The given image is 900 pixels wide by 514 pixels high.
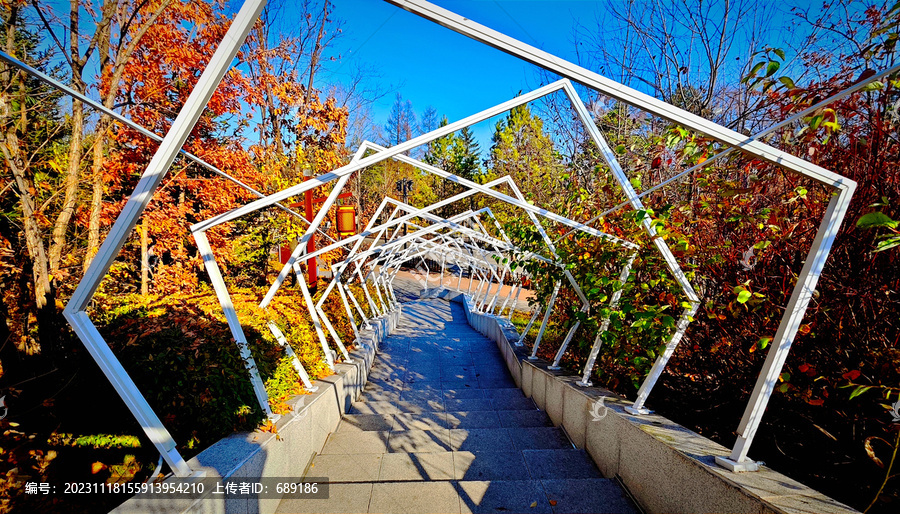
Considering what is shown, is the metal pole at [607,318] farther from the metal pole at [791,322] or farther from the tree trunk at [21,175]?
the tree trunk at [21,175]

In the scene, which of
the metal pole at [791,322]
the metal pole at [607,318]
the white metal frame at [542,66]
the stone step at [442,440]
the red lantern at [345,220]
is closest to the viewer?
the white metal frame at [542,66]

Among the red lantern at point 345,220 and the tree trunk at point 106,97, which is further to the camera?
the red lantern at point 345,220

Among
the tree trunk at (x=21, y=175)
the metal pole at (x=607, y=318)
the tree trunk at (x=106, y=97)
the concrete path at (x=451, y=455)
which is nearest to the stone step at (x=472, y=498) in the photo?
the concrete path at (x=451, y=455)

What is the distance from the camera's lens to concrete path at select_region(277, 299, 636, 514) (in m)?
2.75

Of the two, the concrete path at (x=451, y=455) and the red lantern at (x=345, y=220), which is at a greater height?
the red lantern at (x=345, y=220)

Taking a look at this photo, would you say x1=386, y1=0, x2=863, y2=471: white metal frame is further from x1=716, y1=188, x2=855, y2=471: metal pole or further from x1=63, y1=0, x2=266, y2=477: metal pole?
x1=63, y1=0, x2=266, y2=477: metal pole

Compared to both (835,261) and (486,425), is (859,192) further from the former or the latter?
(486,425)

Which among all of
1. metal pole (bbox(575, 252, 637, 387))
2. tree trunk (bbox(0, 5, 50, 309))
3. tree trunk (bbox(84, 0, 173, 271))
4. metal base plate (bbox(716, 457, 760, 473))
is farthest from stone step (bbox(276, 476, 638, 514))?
tree trunk (bbox(84, 0, 173, 271))

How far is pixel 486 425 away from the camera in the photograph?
4.68m

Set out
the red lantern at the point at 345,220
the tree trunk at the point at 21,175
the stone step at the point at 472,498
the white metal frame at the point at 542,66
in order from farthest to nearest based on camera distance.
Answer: the red lantern at the point at 345,220 → the tree trunk at the point at 21,175 → the stone step at the point at 472,498 → the white metal frame at the point at 542,66

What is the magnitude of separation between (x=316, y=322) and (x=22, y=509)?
2618 mm

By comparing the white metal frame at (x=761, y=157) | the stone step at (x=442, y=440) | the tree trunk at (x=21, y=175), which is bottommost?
the stone step at (x=442, y=440)

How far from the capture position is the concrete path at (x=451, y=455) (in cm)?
275

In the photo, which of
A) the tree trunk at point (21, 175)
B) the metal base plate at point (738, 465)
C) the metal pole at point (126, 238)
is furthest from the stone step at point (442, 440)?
the tree trunk at point (21, 175)
